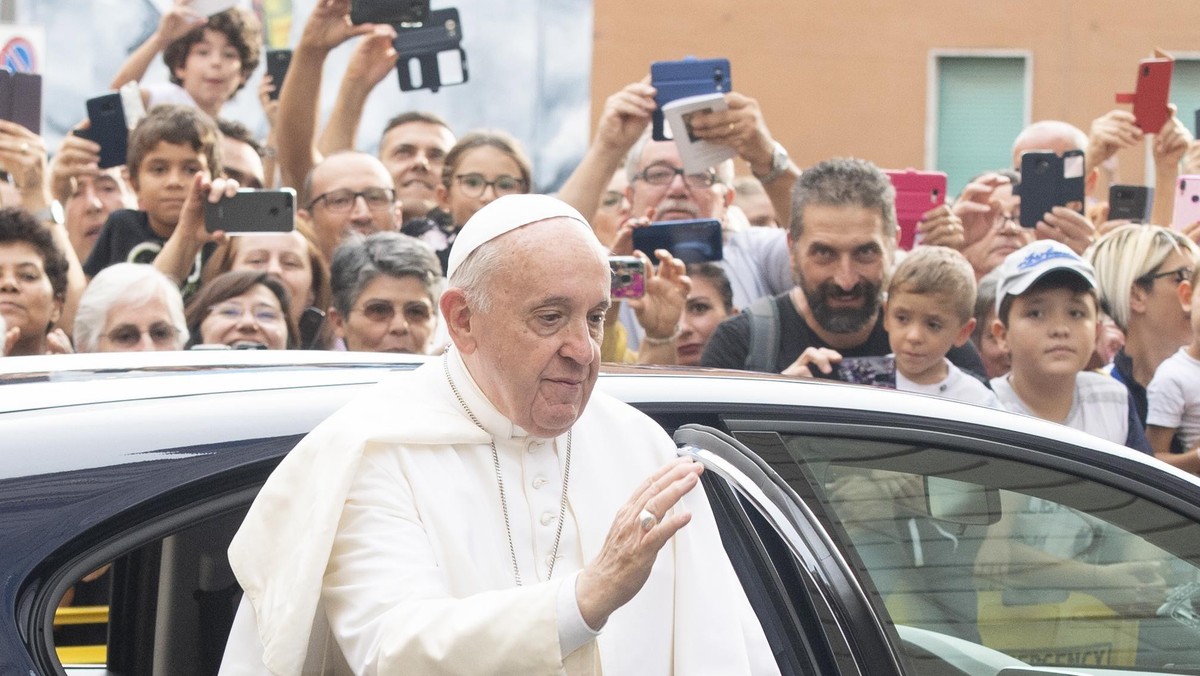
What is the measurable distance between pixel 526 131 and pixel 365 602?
7.45 metres

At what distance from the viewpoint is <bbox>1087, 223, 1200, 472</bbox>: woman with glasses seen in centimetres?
571

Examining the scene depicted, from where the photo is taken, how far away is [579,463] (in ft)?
8.07

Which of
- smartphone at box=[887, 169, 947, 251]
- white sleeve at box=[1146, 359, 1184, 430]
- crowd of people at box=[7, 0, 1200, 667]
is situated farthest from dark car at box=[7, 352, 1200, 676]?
smartphone at box=[887, 169, 947, 251]

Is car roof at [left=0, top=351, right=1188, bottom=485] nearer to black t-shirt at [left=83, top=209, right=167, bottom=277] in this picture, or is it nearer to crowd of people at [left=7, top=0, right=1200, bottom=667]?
crowd of people at [left=7, top=0, right=1200, bottom=667]

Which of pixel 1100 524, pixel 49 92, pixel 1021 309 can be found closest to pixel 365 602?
pixel 1100 524

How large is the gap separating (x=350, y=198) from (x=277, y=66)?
145cm

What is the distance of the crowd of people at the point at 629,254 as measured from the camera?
4867 millimetres

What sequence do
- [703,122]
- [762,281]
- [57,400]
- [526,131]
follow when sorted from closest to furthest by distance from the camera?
[57,400]
[703,122]
[762,281]
[526,131]

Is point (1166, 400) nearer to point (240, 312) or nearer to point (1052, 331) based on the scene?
point (1052, 331)

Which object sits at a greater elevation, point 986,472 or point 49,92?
point 49,92

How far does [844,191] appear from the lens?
4.97m

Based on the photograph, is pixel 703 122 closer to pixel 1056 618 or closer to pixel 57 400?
pixel 1056 618

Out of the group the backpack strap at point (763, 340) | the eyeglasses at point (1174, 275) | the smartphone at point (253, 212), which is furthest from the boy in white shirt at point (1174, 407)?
the smartphone at point (253, 212)

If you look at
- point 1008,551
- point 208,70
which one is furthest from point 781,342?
point 208,70
